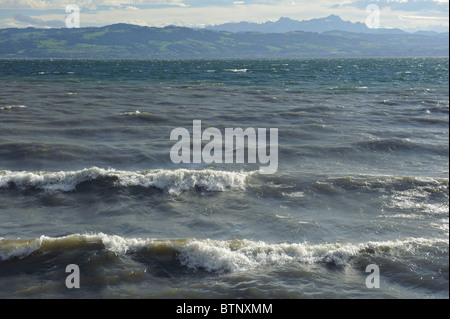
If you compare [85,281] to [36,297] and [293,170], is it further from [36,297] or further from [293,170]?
[293,170]

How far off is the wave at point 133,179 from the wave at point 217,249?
483cm

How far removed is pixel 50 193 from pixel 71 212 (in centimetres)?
212

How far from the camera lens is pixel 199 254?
1084cm

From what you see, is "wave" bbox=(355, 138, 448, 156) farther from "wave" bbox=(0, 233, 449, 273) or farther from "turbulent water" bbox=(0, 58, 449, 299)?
"wave" bbox=(0, 233, 449, 273)

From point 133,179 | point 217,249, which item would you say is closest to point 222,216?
point 217,249

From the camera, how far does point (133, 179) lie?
1680 cm

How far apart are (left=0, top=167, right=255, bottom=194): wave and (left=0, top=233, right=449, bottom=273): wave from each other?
483cm

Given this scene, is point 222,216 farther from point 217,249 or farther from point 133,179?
point 133,179

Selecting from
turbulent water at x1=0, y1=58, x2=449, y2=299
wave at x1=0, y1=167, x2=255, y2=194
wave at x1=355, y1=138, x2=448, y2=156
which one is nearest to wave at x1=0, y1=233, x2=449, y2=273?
turbulent water at x1=0, y1=58, x2=449, y2=299

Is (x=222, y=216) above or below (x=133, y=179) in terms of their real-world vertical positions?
below

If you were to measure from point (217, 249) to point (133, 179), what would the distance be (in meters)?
6.79

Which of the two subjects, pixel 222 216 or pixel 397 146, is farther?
pixel 397 146
